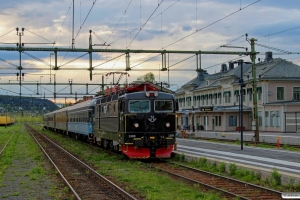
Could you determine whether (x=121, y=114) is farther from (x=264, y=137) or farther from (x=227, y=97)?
(x=227, y=97)

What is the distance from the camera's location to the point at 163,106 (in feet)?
69.4

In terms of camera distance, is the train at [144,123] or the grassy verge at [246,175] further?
the train at [144,123]

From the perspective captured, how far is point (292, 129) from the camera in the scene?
46.6m

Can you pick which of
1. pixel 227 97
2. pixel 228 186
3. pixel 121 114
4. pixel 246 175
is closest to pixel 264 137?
pixel 121 114

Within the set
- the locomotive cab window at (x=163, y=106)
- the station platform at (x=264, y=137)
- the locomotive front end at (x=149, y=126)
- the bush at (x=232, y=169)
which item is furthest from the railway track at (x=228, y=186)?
the station platform at (x=264, y=137)

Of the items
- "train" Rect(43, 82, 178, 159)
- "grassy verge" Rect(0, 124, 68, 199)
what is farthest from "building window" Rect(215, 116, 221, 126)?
"grassy verge" Rect(0, 124, 68, 199)

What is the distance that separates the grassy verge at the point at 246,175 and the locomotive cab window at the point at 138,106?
10.5 feet

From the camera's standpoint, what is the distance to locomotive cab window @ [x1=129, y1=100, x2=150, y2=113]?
67.8 feet

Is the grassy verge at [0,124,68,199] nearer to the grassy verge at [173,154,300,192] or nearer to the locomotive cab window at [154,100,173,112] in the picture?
the locomotive cab window at [154,100,173,112]

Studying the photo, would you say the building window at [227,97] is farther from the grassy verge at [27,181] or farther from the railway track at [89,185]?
the railway track at [89,185]

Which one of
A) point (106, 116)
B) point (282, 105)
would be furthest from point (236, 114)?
point (106, 116)

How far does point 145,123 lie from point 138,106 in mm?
857

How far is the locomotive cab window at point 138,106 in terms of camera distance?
20.7m

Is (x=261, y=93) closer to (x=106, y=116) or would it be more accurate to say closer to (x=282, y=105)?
(x=282, y=105)
